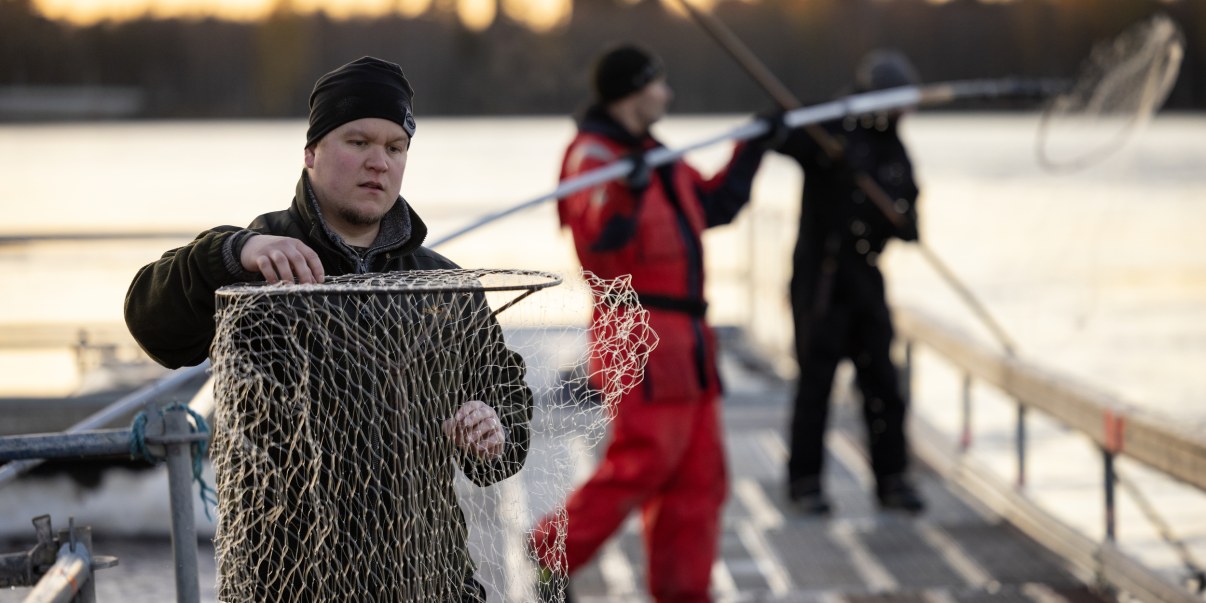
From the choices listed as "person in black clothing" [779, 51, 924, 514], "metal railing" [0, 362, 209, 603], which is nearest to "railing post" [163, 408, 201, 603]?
"metal railing" [0, 362, 209, 603]

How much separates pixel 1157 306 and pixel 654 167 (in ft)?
44.5

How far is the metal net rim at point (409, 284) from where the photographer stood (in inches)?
74.1

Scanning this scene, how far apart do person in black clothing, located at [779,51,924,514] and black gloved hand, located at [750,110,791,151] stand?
27.0 inches

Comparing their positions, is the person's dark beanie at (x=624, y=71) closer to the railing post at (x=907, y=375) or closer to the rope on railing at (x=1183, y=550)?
the rope on railing at (x=1183, y=550)

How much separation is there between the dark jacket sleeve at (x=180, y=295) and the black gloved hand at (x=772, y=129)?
10.9 ft

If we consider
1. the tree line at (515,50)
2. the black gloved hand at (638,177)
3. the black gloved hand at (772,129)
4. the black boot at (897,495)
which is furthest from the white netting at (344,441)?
the tree line at (515,50)

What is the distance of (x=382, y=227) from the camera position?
85.5 inches

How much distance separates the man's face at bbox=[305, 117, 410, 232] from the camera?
2053 mm

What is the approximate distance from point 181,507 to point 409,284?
72 cm

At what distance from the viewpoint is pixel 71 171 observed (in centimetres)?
5253

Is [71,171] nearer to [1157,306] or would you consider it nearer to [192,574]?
[1157,306]

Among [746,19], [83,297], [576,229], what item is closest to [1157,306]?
[83,297]

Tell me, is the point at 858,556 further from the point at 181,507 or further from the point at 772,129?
the point at 181,507

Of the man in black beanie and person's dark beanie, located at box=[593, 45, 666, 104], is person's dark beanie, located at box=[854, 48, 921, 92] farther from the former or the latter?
the man in black beanie
